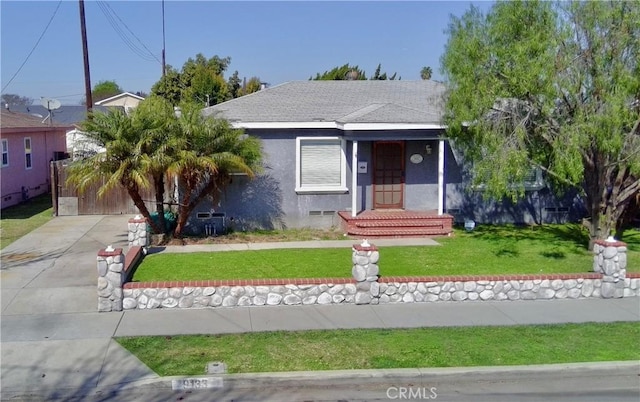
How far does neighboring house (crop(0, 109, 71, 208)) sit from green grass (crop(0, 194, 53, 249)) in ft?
1.65

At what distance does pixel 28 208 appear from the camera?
21.3m

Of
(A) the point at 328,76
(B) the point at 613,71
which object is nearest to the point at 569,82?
(B) the point at 613,71

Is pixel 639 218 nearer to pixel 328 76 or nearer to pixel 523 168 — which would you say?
pixel 523 168

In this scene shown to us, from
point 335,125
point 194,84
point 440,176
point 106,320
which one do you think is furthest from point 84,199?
point 194,84

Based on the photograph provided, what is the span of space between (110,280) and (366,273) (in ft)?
13.2

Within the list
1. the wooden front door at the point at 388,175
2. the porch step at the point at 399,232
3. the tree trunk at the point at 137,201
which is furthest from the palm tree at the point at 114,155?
the wooden front door at the point at 388,175

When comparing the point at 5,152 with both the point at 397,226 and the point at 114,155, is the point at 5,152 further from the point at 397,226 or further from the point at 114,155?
the point at 397,226

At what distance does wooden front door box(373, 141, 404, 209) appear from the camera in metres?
17.0

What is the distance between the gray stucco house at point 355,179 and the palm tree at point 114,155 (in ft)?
8.82

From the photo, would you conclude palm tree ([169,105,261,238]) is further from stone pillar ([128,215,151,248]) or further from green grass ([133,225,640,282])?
green grass ([133,225,640,282])

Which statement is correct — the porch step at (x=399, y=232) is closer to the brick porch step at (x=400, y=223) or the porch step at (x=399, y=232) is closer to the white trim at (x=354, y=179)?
the brick porch step at (x=400, y=223)

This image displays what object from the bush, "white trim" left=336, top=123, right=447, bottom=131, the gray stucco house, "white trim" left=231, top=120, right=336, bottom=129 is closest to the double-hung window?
the gray stucco house

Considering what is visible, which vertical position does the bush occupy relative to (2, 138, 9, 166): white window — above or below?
below

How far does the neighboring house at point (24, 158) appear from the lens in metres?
21.5
